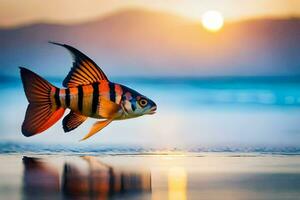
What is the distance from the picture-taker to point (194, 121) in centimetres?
360

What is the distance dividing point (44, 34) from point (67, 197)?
1.08 meters

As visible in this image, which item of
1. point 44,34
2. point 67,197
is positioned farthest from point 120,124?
point 67,197

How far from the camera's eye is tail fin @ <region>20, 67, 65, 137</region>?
3.45 meters

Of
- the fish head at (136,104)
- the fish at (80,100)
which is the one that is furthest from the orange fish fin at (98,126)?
the fish head at (136,104)

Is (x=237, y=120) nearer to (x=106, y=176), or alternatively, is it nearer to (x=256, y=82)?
(x=256, y=82)

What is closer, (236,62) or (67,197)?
(67,197)

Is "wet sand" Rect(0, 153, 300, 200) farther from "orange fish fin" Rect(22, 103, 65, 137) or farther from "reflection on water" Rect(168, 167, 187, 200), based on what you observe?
"orange fish fin" Rect(22, 103, 65, 137)

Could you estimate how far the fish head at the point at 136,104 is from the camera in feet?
11.4

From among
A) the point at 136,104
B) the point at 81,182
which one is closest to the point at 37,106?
the point at 136,104

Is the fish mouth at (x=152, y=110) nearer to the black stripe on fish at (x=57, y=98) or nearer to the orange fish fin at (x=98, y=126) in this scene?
the orange fish fin at (x=98, y=126)

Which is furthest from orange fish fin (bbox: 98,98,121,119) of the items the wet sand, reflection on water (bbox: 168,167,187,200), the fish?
reflection on water (bbox: 168,167,187,200)

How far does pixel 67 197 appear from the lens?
108 inches

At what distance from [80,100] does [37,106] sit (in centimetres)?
21

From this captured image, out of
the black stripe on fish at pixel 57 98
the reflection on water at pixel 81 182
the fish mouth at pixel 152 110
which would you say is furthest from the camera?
the fish mouth at pixel 152 110
